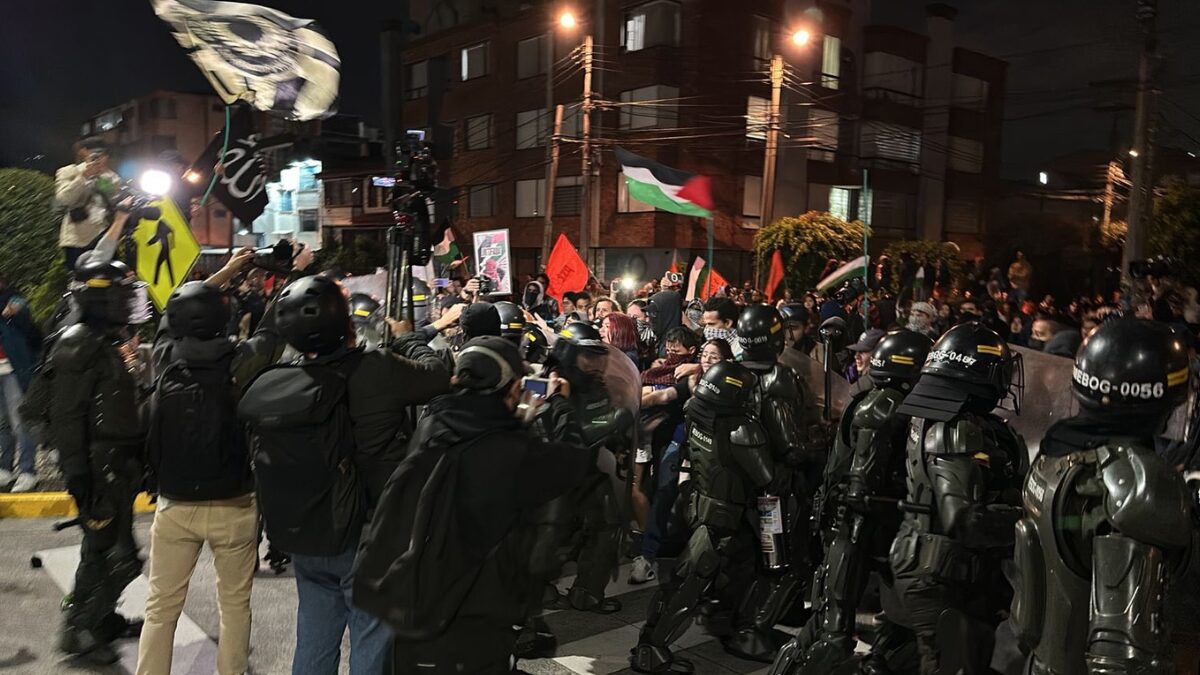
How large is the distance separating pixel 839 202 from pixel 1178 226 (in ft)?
59.2

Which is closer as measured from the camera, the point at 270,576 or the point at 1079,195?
the point at 270,576


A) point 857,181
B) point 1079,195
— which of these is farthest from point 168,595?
point 1079,195

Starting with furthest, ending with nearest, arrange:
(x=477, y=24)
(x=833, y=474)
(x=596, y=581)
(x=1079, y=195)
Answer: (x=477, y=24) → (x=1079, y=195) → (x=833, y=474) → (x=596, y=581)

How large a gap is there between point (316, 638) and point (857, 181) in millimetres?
32932

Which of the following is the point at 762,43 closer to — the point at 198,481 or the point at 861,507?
the point at 861,507

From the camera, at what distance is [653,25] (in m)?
30.2

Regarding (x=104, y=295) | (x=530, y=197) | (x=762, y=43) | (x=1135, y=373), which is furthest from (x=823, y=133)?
(x=1135, y=373)

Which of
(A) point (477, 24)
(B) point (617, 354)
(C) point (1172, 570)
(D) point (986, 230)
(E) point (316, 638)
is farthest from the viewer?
(D) point (986, 230)

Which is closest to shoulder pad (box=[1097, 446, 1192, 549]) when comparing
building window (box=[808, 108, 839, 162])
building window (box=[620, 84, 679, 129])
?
building window (box=[620, 84, 679, 129])

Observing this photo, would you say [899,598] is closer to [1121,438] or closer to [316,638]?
A: [1121,438]

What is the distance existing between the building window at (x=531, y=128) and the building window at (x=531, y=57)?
A: 1548 millimetres

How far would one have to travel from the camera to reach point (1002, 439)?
3.89m

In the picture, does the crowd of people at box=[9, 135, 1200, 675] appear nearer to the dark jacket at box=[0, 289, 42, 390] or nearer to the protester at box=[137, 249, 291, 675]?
the protester at box=[137, 249, 291, 675]

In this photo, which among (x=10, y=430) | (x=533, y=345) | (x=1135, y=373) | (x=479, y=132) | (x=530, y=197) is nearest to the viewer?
(x=1135, y=373)
